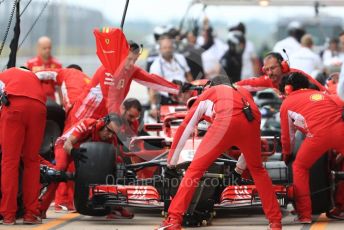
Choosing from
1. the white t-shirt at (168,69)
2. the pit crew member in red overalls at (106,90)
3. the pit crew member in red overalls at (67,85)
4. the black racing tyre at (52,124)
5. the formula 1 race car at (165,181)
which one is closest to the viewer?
the formula 1 race car at (165,181)

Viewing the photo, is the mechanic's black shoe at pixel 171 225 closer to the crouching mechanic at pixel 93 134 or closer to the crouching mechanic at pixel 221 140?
the crouching mechanic at pixel 221 140

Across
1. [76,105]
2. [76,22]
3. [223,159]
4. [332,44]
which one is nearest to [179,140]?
[223,159]

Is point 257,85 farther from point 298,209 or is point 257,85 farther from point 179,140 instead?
point 179,140

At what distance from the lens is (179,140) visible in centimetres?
1193

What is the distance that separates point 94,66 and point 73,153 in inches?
732

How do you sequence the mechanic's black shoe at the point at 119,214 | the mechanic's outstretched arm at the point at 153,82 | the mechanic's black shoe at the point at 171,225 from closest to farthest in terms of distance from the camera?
1. the mechanic's black shoe at the point at 171,225
2. the mechanic's black shoe at the point at 119,214
3. the mechanic's outstretched arm at the point at 153,82

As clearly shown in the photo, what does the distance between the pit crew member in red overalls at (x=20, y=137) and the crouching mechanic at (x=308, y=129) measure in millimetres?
2831

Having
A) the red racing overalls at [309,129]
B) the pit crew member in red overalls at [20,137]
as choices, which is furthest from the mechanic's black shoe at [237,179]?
the pit crew member in red overalls at [20,137]

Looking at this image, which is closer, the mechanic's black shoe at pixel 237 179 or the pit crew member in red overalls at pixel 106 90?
the mechanic's black shoe at pixel 237 179

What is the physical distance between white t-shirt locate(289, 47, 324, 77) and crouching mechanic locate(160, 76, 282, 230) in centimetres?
839

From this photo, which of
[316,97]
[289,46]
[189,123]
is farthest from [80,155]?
[289,46]

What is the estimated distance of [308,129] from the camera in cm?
1315

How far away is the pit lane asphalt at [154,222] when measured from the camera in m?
12.7

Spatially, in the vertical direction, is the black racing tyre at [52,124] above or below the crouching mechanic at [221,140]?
above
